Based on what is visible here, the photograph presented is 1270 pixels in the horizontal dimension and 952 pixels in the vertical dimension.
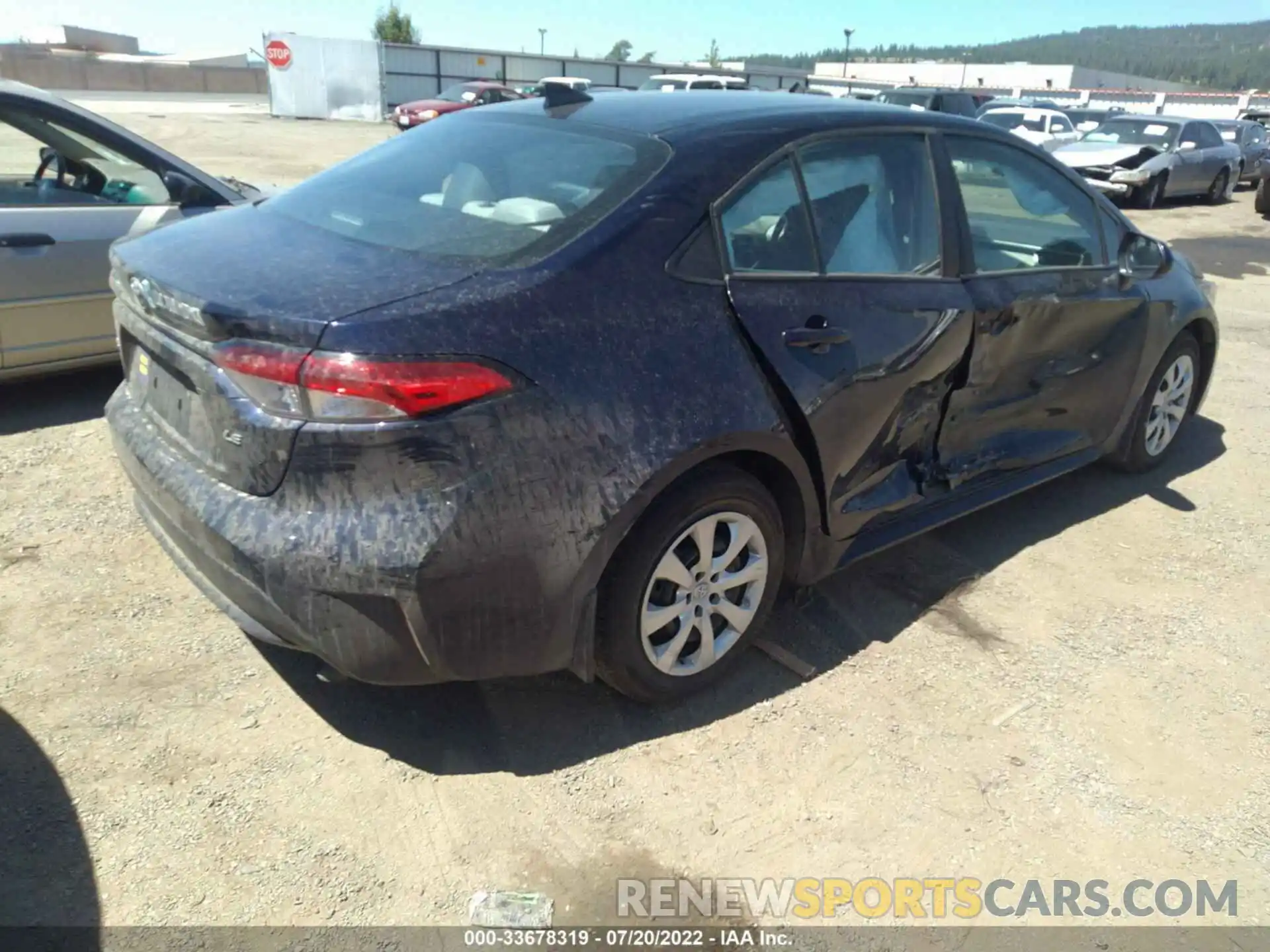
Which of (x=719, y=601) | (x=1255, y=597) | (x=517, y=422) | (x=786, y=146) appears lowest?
(x=1255, y=597)

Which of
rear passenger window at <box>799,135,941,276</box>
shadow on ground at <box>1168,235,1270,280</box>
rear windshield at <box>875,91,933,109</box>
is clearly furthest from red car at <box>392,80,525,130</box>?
rear passenger window at <box>799,135,941,276</box>

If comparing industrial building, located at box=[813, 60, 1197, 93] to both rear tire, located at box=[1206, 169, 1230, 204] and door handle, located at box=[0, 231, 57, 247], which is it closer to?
rear tire, located at box=[1206, 169, 1230, 204]

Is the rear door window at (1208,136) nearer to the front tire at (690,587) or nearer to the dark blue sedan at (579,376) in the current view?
the dark blue sedan at (579,376)

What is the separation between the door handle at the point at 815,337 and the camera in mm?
2811

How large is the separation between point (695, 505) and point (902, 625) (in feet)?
4.10

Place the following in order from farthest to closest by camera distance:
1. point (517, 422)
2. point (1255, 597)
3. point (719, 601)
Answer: point (1255, 597)
point (719, 601)
point (517, 422)

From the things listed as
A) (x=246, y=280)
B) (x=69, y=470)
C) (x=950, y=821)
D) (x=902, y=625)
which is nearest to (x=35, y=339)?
(x=69, y=470)

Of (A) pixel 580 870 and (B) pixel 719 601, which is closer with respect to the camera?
(A) pixel 580 870

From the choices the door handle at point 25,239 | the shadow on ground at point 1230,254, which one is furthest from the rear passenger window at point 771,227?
the shadow on ground at point 1230,254

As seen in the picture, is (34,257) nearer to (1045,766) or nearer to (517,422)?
(517,422)

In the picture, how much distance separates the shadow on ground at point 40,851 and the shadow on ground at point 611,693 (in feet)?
2.23

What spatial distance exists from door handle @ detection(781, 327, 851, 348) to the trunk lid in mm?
978

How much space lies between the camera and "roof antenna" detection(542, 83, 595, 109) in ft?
11.0

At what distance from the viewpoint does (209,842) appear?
2355mm
